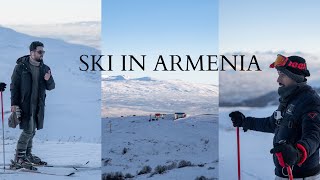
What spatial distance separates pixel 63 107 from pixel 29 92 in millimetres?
349

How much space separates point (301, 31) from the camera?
176 inches

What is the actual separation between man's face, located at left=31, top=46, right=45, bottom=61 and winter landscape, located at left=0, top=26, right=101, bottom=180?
50mm

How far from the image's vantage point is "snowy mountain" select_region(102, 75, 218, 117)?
470 centimetres

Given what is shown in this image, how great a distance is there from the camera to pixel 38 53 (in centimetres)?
467

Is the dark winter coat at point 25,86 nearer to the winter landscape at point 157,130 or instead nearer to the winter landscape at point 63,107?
the winter landscape at point 63,107

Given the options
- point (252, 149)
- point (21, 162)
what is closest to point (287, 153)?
point (252, 149)

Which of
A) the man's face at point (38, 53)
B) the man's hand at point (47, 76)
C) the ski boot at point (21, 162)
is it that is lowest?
the ski boot at point (21, 162)

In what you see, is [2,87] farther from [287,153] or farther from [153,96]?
[287,153]

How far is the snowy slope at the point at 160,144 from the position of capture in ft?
15.5

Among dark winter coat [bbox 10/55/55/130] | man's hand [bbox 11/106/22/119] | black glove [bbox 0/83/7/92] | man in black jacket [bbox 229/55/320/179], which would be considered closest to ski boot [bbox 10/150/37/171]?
dark winter coat [bbox 10/55/55/130]

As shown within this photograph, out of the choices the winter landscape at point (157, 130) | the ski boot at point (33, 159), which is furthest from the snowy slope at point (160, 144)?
the ski boot at point (33, 159)

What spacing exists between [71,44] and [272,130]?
6.94 ft

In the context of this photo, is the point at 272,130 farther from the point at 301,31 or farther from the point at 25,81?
the point at 25,81

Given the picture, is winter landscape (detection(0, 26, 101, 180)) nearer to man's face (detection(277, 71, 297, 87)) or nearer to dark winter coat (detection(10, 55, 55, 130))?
dark winter coat (detection(10, 55, 55, 130))
